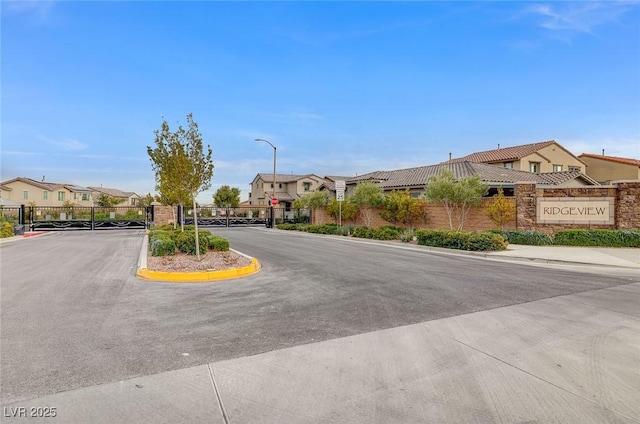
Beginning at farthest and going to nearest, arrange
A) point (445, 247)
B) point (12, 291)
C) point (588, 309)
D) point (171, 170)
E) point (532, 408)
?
1. point (445, 247)
2. point (171, 170)
3. point (12, 291)
4. point (588, 309)
5. point (532, 408)

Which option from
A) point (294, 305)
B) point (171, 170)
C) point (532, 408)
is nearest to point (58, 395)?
point (294, 305)

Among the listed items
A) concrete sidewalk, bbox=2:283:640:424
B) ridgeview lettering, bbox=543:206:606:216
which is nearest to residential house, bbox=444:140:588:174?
ridgeview lettering, bbox=543:206:606:216

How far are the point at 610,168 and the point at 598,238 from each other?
39315mm

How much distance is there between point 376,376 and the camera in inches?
165

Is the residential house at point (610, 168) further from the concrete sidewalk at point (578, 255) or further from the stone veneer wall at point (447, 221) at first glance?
the concrete sidewalk at point (578, 255)

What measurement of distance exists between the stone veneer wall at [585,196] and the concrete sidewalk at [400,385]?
610 inches

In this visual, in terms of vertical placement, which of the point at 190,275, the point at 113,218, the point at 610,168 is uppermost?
the point at 610,168

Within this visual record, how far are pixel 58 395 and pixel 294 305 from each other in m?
3.95

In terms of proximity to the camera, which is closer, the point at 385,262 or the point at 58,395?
the point at 58,395

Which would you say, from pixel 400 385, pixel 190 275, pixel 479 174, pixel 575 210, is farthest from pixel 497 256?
pixel 479 174

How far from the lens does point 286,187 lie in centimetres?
6806

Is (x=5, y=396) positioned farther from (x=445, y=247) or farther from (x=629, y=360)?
(x=445, y=247)

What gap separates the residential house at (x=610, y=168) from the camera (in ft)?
148

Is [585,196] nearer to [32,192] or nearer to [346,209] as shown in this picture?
[346,209]
